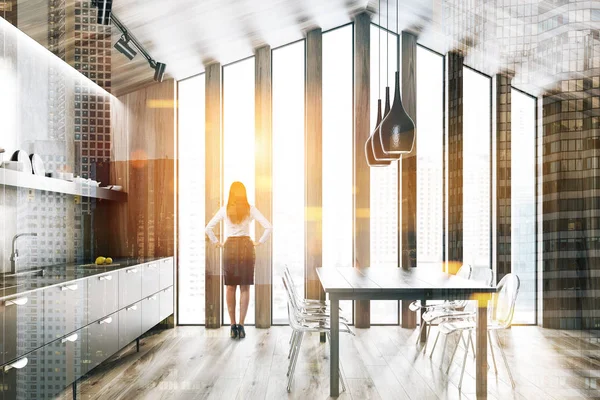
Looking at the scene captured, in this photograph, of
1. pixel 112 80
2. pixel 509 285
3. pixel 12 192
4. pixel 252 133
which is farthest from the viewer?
pixel 252 133

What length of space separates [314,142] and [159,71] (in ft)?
2.97

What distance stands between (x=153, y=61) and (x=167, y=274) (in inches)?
45.3

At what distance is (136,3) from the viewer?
7.93 feet

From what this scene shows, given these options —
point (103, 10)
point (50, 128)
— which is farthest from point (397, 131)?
point (50, 128)

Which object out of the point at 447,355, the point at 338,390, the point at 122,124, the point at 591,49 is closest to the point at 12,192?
the point at 122,124

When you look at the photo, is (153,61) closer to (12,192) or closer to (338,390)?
(12,192)

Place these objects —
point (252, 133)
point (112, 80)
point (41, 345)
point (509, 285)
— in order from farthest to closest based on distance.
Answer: point (252, 133) → point (112, 80) → point (41, 345) → point (509, 285)

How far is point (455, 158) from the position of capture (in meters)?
2.01

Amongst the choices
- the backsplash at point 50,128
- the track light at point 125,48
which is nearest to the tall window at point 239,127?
the track light at point 125,48

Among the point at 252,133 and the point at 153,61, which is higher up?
the point at 153,61

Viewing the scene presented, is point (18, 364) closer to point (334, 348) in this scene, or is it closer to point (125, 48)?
point (334, 348)

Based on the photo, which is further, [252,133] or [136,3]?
[252,133]

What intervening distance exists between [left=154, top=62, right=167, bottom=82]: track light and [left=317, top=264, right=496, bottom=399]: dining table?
141cm

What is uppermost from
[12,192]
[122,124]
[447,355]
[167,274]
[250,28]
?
[250,28]
